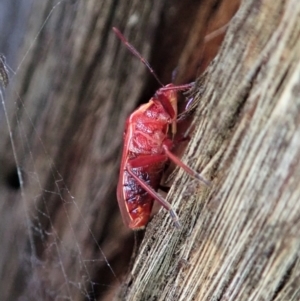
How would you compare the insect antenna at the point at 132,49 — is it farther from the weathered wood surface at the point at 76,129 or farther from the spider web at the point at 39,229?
the spider web at the point at 39,229

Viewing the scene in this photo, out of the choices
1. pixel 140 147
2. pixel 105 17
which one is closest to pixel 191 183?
pixel 140 147

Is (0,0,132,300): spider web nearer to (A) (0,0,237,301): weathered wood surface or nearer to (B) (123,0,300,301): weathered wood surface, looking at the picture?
(A) (0,0,237,301): weathered wood surface

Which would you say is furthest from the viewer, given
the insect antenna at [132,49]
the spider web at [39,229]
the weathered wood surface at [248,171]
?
the spider web at [39,229]

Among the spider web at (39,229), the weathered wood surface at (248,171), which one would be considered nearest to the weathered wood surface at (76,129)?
the spider web at (39,229)

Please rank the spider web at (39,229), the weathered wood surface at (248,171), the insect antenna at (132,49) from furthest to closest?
1. the spider web at (39,229)
2. the insect antenna at (132,49)
3. the weathered wood surface at (248,171)

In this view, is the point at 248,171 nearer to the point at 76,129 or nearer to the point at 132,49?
the point at 132,49

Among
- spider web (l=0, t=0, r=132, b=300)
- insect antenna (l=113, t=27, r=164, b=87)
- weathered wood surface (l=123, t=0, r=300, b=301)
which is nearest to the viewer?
weathered wood surface (l=123, t=0, r=300, b=301)

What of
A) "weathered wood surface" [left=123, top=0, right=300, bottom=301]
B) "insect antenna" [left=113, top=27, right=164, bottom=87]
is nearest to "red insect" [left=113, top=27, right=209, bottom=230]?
"insect antenna" [left=113, top=27, right=164, bottom=87]
